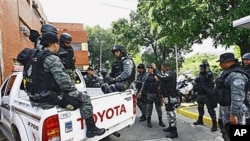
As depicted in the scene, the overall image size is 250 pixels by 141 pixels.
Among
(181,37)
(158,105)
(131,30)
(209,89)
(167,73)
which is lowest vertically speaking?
(158,105)

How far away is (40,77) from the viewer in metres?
3.11

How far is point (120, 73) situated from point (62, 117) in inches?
89.0

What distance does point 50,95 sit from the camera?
10.2ft

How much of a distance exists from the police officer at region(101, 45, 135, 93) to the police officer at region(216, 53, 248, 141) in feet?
Answer: 5.36

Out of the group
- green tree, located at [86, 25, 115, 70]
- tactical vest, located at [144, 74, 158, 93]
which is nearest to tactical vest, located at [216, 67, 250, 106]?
tactical vest, located at [144, 74, 158, 93]

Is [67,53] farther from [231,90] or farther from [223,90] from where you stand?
[231,90]

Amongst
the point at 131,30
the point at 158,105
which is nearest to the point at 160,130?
the point at 158,105

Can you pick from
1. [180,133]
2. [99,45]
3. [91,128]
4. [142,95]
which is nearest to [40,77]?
[91,128]

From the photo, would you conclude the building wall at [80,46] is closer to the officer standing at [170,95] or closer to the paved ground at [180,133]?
the paved ground at [180,133]

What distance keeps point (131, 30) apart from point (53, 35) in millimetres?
22466

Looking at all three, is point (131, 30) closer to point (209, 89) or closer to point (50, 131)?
point (209, 89)

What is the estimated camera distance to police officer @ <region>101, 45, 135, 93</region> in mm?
4719

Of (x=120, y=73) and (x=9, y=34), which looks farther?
(x=9, y=34)

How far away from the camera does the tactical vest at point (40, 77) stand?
10.1 feet
